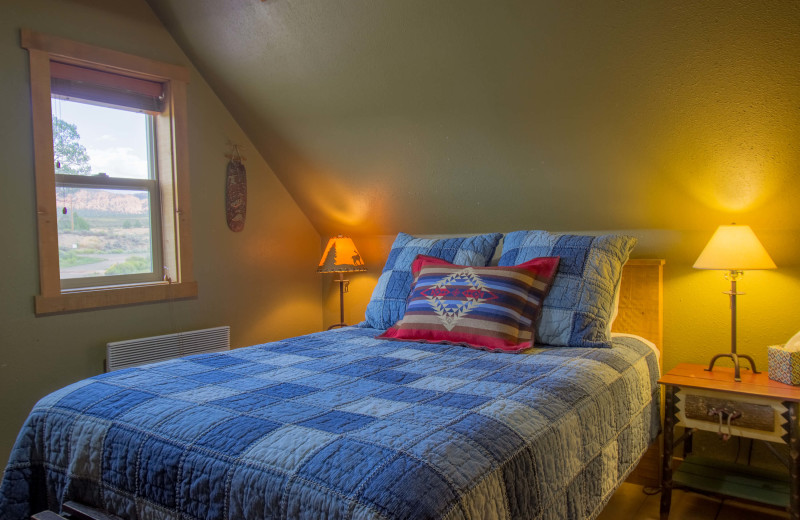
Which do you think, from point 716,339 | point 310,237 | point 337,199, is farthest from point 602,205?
point 310,237

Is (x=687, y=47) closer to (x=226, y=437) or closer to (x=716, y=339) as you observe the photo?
(x=716, y=339)

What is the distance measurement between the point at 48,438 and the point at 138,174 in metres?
1.85

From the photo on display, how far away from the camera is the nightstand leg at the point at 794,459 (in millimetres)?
1999

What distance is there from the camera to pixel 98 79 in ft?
9.52

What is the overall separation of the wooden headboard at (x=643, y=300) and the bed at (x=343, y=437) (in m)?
0.52

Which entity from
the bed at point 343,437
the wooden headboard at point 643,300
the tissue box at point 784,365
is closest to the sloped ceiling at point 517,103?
the wooden headboard at point 643,300

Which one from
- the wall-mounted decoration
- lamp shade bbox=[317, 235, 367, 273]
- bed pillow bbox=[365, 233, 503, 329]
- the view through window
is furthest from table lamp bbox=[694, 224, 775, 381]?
the view through window

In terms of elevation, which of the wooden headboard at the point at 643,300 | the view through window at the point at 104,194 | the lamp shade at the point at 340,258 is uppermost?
the view through window at the point at 104,194

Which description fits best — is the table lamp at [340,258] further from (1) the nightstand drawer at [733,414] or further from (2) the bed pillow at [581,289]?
(1) the nightstand drawer at [733,414]

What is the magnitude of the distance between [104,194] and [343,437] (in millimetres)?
2362

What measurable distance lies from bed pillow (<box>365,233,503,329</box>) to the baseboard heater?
1059 millimetres

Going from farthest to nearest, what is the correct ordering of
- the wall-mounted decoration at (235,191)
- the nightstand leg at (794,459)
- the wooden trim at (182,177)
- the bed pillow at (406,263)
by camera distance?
the wall-mounted decoration at (235,191) < the wooden trim at (182,177) < the bed pillow at (406,263) < the nightstand leg at (794,459)

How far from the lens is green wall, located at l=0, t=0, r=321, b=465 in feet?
8.55

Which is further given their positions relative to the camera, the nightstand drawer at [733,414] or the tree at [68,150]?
the tree at [68,150]
